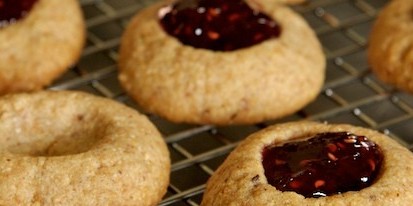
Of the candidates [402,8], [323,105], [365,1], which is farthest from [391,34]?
[365,1]

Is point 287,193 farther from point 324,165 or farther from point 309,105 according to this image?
point 309,105

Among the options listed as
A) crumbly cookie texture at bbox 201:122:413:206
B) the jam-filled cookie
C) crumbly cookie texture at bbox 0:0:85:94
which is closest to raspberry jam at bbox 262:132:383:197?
crumbly cookie texture at bbox 201:122:413:206

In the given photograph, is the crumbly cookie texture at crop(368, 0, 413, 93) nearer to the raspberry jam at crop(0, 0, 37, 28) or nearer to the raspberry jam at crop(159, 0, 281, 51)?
the raspberry jam at crop(159, 0, 281, 51)

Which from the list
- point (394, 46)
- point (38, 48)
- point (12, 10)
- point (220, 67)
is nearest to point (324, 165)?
point (220, 67)

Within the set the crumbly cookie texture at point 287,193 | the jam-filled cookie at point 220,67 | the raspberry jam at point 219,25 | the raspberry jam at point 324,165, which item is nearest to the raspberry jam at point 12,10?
the jam-filled cookie at point 220,67

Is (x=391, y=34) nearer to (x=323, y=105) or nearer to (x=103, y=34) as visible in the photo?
(x=323, y=105)
